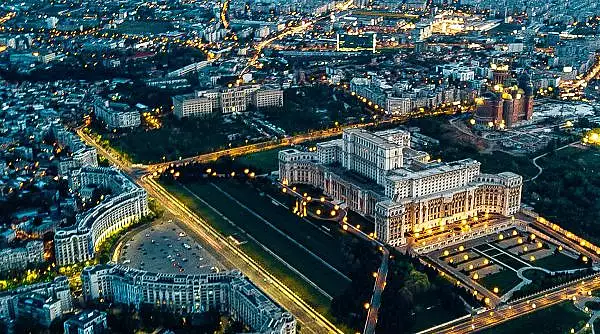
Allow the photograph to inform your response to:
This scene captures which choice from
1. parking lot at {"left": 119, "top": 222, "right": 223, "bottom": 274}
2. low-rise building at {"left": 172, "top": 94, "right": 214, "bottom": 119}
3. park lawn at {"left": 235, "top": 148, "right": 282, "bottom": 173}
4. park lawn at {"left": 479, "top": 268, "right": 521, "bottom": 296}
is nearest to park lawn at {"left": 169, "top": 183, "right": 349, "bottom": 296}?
parking lot at {"left": 119, "top": 222, "right": 223, "bottom": 274}

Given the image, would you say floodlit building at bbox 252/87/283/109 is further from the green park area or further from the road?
the road

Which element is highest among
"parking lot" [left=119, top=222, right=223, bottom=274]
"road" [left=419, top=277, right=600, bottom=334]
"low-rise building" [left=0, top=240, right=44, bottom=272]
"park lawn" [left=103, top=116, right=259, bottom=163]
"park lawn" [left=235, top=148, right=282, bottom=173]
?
"low-rise building" [left=0, top=240, right=44, bottom=272]

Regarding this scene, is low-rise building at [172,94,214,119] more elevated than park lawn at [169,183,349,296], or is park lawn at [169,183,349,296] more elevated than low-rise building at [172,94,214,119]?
low-rise building at [172,94,214,119]

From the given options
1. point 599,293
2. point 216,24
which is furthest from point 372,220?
point 216,24

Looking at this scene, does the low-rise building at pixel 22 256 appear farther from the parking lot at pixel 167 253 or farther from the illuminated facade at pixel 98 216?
the parking lot at pixel 167 253

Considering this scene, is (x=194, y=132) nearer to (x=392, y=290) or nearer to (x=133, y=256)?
(x=133, y=256)

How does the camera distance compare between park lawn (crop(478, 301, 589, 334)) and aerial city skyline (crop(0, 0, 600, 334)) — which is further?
aerial city skyline (crop(0, 0, 600, 334))
